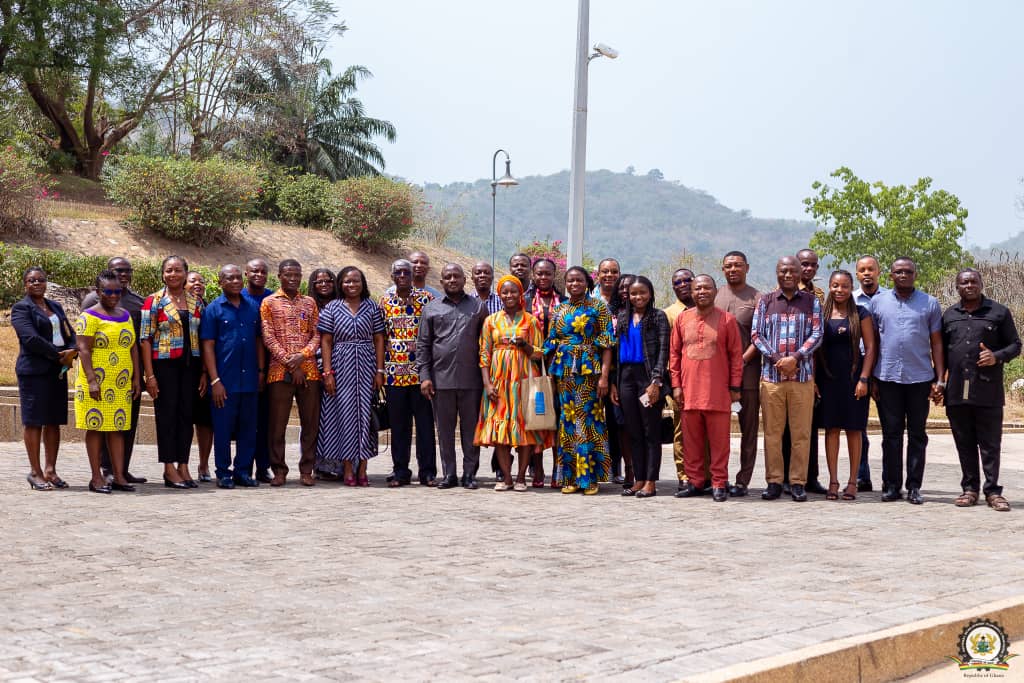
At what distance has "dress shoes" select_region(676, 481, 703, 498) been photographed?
9.48m

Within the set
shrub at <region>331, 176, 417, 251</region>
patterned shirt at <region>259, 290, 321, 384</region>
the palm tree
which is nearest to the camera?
patterned shirt at <region>259, 290, 321, 384</region>

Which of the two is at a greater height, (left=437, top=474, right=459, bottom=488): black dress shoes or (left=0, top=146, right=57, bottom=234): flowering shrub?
(left=0, top=146, right=57, bottom=234): flowering shrub

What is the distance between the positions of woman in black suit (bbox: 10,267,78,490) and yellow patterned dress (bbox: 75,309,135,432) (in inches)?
9.7

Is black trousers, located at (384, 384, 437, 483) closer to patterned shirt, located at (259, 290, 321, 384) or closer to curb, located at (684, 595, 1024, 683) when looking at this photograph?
patterned shirt, located at (259, 290, 321, 384)

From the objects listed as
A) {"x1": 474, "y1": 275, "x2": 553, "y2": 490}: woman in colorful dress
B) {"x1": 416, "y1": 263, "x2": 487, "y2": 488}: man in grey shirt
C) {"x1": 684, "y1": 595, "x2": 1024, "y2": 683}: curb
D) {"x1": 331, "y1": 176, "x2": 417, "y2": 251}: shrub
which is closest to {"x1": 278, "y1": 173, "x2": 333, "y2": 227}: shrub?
{"x1": 331, "y1": 176, "x2": 417, "y2": 251}: shrub

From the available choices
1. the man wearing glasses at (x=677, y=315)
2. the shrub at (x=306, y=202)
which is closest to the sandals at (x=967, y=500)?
the man wearing glasses at (x=677, y=315)

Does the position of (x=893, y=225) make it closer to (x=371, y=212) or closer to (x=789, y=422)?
(x=371, y=212)

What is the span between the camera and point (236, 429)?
9898 mm

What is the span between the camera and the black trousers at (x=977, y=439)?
29.4ft

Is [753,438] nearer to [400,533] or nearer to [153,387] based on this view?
[400,533]

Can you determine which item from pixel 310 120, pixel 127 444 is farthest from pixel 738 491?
pixel 310 120

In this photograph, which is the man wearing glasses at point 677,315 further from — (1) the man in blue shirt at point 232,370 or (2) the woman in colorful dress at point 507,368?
(1) the man in blue shirt at point 232,370

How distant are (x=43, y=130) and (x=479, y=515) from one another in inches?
1680

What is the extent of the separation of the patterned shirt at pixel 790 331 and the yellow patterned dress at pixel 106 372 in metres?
5.00
